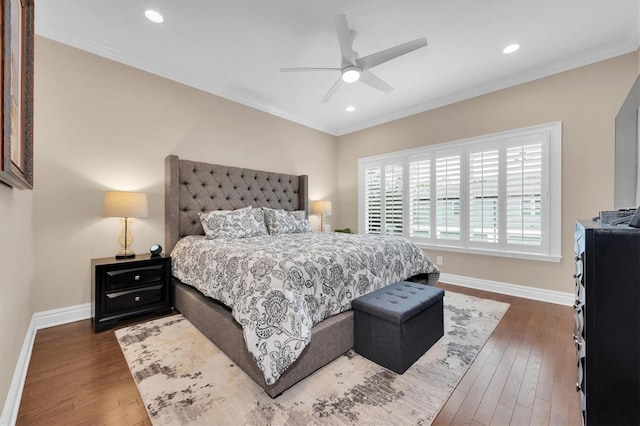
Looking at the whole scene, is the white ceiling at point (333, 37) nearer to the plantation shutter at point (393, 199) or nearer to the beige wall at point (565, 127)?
the beige wall at point (565, 127)

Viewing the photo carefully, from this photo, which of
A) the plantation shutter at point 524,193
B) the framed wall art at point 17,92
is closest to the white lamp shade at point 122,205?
the framed wall art at point 17,92

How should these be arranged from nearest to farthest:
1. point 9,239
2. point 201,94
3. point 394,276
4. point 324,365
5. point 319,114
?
point 9,239 → point 324,365 → point 394,276 → point 201,94 → point 319,114

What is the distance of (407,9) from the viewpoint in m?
2.21

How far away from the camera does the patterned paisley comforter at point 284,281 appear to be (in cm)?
154

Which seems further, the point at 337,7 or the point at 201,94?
the point at 201,94

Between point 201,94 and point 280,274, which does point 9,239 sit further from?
point 201,94

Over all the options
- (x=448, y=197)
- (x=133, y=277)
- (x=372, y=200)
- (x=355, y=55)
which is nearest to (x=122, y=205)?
(x=133, y=277)

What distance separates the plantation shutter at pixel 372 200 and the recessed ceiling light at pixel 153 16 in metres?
3.68

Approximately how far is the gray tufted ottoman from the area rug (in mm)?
72

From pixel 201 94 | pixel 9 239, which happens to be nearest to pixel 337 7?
pixel 201 94

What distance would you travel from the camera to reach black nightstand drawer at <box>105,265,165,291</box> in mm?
2441

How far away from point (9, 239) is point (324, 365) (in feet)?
6.79

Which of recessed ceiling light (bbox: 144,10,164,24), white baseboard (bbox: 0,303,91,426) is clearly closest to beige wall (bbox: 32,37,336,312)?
white baseboard (bbox: 0,303,91,426)

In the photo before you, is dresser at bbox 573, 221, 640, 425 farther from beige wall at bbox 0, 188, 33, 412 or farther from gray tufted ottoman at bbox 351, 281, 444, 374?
beige wall at bbox 0, 188, 33, 412
